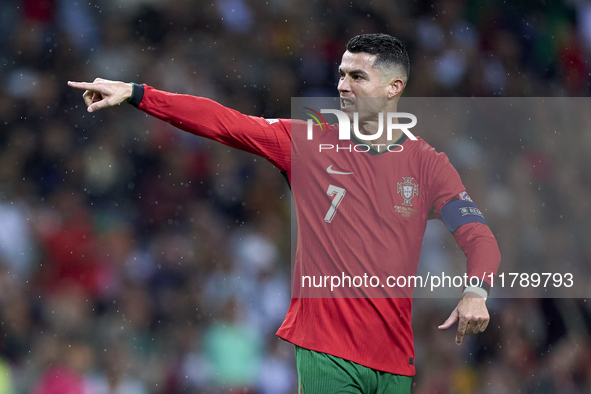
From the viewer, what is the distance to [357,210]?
113 inches

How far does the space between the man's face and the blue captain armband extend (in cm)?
57

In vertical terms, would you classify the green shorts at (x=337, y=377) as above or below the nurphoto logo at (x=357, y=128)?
below

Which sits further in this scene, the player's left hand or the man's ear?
the man's ear

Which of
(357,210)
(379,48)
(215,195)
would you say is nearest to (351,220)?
(357,210)

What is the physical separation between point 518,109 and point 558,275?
58.2 inches

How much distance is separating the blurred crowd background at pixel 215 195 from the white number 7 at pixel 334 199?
226cm

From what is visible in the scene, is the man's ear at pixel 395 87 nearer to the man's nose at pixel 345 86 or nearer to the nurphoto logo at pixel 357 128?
the nurphoto logo at pixel 357 128

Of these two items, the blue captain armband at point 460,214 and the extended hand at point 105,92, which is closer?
the extended hand at point 105,92

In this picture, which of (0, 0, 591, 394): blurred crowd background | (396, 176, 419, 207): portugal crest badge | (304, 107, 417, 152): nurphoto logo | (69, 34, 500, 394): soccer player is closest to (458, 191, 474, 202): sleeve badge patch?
(69, 34, 500, 394): soccer player

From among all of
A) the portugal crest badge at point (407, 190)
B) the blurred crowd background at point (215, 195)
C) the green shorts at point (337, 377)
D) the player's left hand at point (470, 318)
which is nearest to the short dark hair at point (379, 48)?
the portugal crest badge at point (407, 190)

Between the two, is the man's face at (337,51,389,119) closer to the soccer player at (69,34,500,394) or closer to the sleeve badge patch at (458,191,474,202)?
the soccer player at (69,34,500,394)

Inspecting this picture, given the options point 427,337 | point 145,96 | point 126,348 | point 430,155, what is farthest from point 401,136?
point 126,348

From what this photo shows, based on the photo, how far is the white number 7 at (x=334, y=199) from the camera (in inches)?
113

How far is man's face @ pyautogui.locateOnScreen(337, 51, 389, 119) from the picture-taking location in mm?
3004
